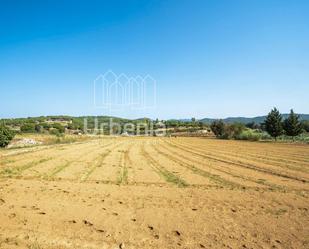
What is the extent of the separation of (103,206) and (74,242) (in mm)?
2589

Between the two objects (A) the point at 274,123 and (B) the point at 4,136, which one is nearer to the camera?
(B) the point at 4,136

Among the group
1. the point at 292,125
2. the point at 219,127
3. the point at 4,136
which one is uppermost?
the point at 292,125

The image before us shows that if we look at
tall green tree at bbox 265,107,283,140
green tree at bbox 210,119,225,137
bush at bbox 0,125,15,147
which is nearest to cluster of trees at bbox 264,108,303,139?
tall green tree at bbox 265,107,283,140

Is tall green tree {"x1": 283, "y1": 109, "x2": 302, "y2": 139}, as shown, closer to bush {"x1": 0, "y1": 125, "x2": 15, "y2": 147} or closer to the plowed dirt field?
the plowed dirt field

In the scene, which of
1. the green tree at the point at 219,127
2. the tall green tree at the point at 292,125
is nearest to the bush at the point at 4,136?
the tall green tree at the point at 292,125

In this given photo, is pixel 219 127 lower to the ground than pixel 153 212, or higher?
higher

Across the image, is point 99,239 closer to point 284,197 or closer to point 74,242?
point 74,242

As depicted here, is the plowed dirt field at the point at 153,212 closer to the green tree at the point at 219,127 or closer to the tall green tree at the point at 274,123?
the tall green tree at the point at 274,123

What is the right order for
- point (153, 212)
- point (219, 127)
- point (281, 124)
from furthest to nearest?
point (219, 127) < point (281, 124) < point (153, 212)

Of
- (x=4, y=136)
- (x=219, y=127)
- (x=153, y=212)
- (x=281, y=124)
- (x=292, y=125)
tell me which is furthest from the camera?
(x=219, y=127)

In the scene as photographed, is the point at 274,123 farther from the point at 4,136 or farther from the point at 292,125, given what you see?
the point at 4,136

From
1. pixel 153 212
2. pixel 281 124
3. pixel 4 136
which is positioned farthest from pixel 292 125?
pixel 153 212

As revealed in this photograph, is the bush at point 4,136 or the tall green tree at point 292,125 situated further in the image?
the tall green tree at point 292,125

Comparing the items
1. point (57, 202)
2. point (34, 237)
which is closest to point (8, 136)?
point (57, 202)
